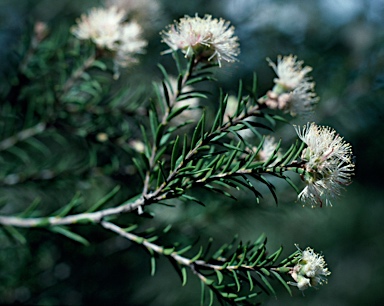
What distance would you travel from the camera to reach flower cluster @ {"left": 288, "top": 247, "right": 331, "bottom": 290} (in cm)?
43

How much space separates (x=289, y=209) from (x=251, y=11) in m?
0.59

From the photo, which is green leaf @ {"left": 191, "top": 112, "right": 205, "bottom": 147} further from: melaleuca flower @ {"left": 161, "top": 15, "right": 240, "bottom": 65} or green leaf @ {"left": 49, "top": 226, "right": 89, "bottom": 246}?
green leaf @ {"left": 49, "top": 226, "right": 89, "bottom": 246}

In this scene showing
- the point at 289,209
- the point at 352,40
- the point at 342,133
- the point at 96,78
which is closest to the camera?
the point at 96,78

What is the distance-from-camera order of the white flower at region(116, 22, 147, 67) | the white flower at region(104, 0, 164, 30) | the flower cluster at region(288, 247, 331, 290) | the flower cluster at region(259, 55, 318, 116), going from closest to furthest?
1. the flower cluster at region(288, 247, 331, 290)
2. the flower cluster at region(259, 55, 318, 116)
3. the white flower at region(116, 22, 147, 67)
4. the white flower at region(104, 0, 164, 30)

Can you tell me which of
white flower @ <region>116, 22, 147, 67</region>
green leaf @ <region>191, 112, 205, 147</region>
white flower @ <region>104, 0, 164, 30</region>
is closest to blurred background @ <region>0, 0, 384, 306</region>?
white flower @ <region>104, 0, 164, 30</region>

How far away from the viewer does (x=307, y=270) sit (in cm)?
43

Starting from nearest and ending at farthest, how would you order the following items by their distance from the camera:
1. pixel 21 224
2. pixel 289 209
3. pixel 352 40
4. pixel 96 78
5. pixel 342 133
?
1. pixel 21 224
2. pixel 96 78
3. pixel 289 209
4. pixel 342 133
5. pixel 352 40

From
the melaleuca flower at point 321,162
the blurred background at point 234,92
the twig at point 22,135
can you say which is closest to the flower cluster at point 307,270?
the melaleuca flower at point 321,162

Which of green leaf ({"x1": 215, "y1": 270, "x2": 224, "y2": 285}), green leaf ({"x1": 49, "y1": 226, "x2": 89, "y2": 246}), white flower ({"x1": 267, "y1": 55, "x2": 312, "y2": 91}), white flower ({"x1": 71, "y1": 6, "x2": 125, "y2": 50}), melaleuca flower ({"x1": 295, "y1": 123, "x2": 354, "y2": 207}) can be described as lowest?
green leaf ({"x1": 49, "y1": 226, "x2": 89, "y2": 246})

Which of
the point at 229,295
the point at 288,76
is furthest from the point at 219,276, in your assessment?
the point at 288,76

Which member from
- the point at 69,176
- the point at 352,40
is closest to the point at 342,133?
the point at 352,40

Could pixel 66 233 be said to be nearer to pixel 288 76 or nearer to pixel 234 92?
pixel 288 76

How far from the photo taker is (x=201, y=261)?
50 cm

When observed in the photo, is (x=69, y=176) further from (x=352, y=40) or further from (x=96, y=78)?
(x=352, y=40)
